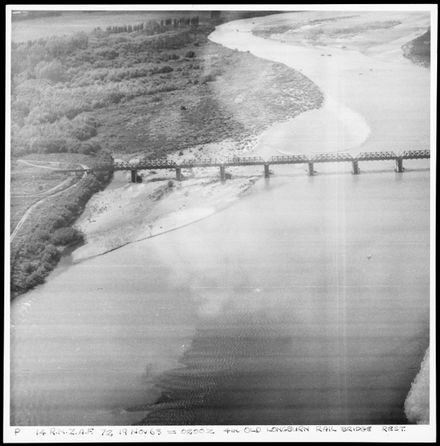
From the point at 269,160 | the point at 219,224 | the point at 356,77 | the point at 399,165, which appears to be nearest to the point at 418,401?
the point at 399,165

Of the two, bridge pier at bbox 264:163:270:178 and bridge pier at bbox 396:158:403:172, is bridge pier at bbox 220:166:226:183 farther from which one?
bridge pier at bbox 396:158:403:172

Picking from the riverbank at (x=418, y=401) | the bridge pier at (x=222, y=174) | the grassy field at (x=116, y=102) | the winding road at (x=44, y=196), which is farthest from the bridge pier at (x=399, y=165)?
the winding road at (x=44, y=196)

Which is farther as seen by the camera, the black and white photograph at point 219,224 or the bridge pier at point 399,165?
the bridge pier at point 399,165

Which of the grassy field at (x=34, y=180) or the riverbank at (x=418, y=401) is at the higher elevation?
the grassy field at (x=34, y=180)

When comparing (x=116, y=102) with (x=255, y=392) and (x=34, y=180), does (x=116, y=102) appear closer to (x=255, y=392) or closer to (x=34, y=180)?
(x=34, y=180)

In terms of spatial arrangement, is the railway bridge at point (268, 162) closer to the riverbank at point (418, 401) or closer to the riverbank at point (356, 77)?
the riverbank at point (356, 77)

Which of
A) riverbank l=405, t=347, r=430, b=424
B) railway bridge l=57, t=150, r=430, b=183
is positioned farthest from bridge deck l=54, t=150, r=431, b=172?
riverbank l=405, t=347, r=430, b=424
